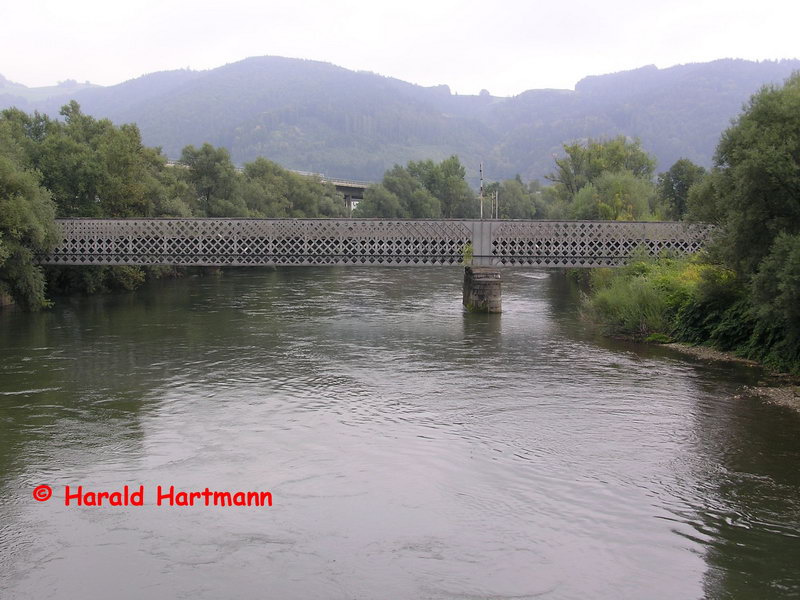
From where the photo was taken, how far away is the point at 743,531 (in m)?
14.4

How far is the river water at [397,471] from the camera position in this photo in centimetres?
1286

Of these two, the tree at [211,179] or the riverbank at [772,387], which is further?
the tree at [211,179]

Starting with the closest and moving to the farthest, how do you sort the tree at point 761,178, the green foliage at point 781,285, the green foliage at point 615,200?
the green foliage at point 781,285 → the tree at point 761,178 → the green foliage at point 615,200

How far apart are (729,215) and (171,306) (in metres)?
33.7

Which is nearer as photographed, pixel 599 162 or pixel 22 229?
pixel 22 229

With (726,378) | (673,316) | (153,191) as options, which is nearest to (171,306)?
(153,191)

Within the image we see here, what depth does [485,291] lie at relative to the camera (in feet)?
148

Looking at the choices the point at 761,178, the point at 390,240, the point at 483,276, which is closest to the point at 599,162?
the point at 390,240

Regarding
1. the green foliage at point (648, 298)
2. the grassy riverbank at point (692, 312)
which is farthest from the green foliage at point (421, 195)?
the green foliage at point (648, 298)

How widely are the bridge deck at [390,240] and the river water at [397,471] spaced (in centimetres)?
1270

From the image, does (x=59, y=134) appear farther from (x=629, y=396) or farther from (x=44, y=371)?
(x=629, y=396)

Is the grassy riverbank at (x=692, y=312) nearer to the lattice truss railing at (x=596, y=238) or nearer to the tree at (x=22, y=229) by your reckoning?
the lattice truss railing at (x=596, y=238)

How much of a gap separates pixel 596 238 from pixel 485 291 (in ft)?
24.4

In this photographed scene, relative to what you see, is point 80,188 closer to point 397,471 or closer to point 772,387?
point 397,471
